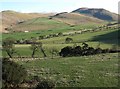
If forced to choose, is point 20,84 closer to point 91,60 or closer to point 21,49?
point 91,60

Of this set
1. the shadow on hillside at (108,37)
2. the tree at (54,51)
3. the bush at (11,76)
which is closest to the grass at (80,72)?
the bush at (11,76)

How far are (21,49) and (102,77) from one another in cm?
5952

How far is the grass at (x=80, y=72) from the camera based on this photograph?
50.7 m

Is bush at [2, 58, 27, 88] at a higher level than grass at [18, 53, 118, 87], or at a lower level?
higher

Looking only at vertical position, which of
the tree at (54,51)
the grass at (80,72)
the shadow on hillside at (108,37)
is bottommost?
the tree at (54,51)

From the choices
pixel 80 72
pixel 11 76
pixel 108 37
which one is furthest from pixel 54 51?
pixel 11 76

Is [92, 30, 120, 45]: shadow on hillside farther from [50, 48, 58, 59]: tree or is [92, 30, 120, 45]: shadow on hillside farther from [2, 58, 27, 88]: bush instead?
[2, 58, 27, 88]: bush

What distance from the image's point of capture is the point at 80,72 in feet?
191

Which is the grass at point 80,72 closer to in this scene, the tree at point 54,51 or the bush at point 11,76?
the bush at point 11,76

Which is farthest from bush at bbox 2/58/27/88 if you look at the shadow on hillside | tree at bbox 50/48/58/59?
the shadow on hillside

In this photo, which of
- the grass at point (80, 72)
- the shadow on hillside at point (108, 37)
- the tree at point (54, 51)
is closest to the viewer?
the grass at point (80, 72)

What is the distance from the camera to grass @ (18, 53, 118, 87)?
50688 mm

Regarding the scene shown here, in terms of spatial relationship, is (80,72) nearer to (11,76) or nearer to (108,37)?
(11,76)

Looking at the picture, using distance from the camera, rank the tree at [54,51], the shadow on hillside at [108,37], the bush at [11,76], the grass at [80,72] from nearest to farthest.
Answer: the bush at [11,76] < the grass at [80,72] < the tree at [54,51] < the shadow on hillside at [108,37]
